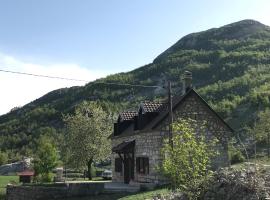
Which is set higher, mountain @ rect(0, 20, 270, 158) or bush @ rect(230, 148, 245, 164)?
mountain @ rect(0, 20, 270, 158)

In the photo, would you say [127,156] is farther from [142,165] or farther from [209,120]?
[209,120]

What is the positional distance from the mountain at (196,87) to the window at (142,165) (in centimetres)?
4564

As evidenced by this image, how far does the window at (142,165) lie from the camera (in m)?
30.6

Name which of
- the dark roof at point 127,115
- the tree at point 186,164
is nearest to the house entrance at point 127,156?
the dark roof at point 127,115

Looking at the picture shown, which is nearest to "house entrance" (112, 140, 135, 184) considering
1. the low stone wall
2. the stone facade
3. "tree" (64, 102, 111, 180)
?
the stone facade

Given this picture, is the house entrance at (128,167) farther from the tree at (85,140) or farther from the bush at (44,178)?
the tree at (85,140)

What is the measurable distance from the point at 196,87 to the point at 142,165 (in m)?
108

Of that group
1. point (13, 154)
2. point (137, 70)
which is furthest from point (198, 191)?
point (137, 70)

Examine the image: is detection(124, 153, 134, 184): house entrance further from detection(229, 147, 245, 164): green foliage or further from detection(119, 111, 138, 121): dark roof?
detection(229, 147, 245, 164): green foliage

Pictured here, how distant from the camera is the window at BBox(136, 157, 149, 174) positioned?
100 ft

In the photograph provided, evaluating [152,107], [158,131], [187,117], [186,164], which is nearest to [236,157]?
[152,107]

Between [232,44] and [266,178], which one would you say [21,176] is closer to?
[266,178]

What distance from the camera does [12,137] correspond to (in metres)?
125

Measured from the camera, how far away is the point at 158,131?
2903cm
